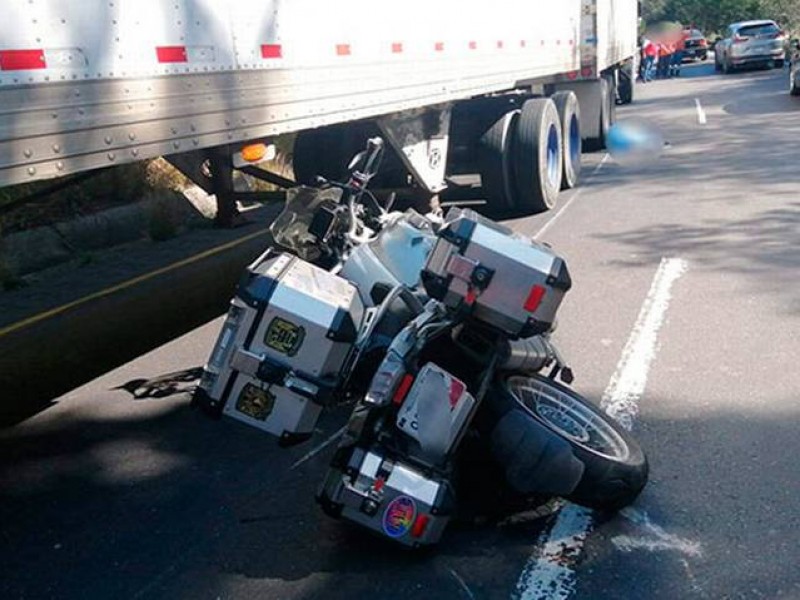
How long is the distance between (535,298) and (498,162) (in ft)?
21.2

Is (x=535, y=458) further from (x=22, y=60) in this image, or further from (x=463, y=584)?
(x=22, y=60)

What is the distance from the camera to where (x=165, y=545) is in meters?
3.84

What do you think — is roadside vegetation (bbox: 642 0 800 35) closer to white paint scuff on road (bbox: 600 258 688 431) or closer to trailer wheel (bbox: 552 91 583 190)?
trailer wheel (bbox: 552 91 583 190)

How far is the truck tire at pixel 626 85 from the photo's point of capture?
22.9 m

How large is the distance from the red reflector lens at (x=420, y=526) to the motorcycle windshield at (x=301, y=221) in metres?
1.58

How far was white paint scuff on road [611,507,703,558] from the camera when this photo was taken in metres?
3.51

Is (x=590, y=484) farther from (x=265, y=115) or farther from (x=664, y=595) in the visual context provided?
(x=265, y=115)

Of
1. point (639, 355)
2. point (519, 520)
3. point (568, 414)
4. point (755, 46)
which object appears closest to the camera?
point (519, 520)

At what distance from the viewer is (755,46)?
32219mm

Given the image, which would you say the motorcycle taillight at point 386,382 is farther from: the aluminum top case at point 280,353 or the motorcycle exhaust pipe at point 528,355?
the motorcycle exhaust pipe at point 528,355

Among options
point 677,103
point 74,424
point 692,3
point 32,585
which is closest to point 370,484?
point 32,585

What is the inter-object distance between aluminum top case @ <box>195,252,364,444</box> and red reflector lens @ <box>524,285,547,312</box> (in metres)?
0.70

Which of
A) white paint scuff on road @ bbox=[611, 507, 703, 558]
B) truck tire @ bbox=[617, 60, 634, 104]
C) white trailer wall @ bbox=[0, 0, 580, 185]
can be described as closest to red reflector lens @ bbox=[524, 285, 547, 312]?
white paint scuff on road @ bbox=[611, 507, 703, 558]

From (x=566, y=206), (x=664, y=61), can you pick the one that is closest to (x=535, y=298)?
(x=566, y=206)
